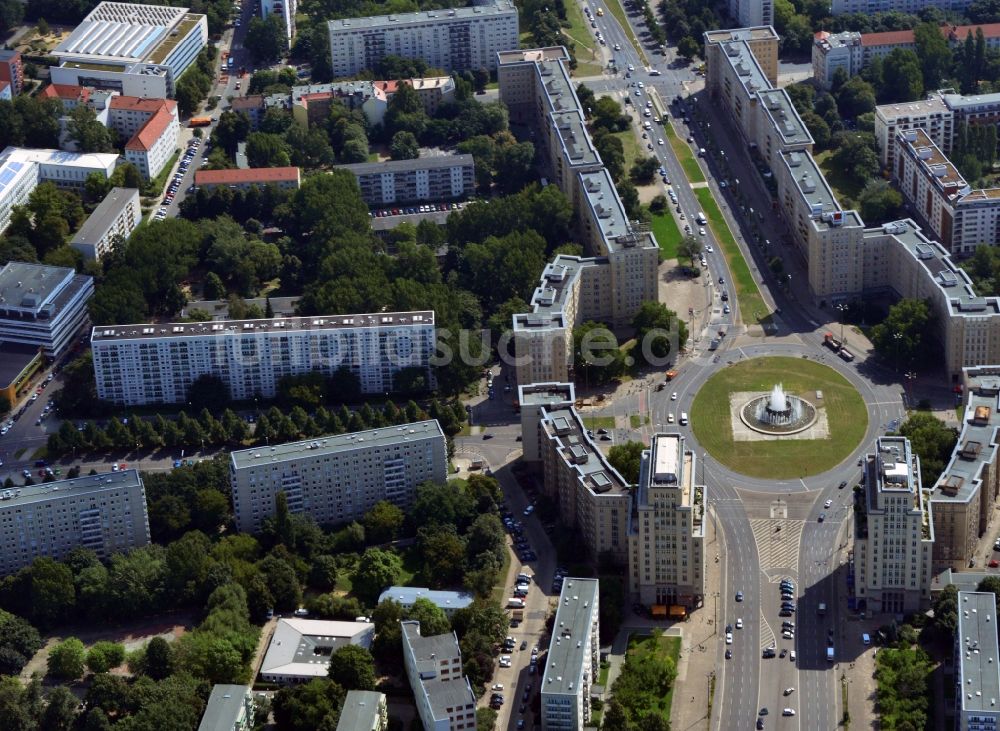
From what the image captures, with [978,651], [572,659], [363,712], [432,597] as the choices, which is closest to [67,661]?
[363,712]

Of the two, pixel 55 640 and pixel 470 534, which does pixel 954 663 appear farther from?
pixel 55 640

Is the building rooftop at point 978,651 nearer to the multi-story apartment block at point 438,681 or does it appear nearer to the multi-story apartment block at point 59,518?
the multi-story apartment block at point 438,681

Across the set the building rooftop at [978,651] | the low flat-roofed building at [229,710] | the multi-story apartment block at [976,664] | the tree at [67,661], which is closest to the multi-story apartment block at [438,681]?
the low flat-roofed building at [229,710]

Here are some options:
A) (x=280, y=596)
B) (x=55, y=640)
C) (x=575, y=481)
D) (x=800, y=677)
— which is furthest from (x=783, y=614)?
(x=55, y=640)

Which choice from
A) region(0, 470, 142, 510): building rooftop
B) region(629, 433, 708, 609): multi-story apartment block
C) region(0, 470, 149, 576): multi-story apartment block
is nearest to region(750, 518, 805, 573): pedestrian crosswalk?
region(629, 433, 708, 609): multi-story apartment block

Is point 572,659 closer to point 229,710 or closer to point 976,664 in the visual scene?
point 229,710

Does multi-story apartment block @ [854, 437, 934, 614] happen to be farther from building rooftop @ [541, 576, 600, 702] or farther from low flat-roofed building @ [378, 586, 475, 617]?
low flat-roofed building @ [378, 586, 475, 617]

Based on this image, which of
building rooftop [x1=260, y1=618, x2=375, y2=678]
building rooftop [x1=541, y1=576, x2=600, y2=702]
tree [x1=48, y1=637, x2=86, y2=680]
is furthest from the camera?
tree [x1=48, y1=637, x2=86, y2=680]
